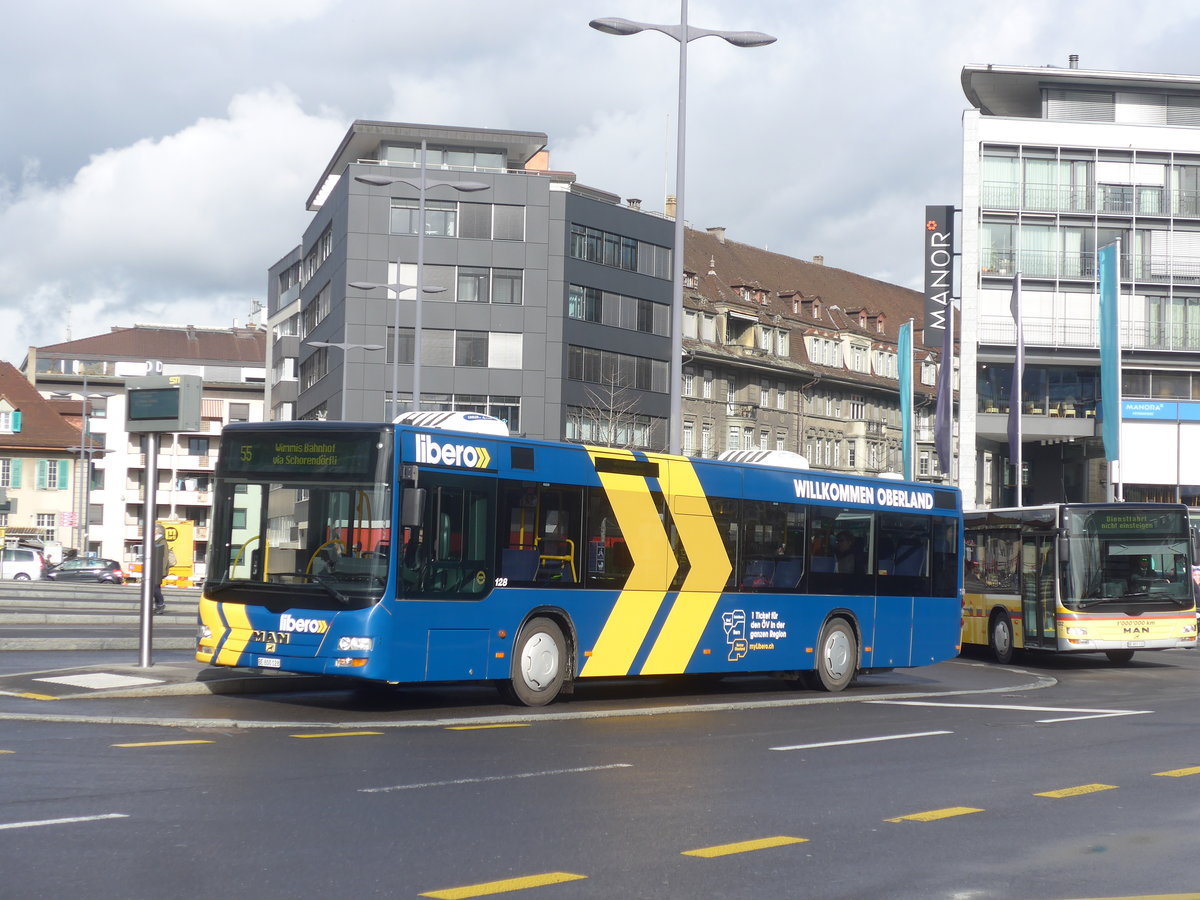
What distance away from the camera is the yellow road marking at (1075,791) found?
11.0 metres

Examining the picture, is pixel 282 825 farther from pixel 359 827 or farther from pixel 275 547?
pixel 275 547

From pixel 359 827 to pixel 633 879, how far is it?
184cm

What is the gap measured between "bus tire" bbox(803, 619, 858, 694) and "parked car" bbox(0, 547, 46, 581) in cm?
5490

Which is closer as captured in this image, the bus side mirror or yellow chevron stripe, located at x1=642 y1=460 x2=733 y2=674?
the bus side mirror

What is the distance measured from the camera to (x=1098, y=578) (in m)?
Result: 27.8

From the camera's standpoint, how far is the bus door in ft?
91.5

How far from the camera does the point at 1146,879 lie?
313 inches

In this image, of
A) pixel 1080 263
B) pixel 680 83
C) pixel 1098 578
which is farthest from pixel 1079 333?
pixel 680 83

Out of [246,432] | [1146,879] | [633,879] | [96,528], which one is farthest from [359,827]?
[96,528]

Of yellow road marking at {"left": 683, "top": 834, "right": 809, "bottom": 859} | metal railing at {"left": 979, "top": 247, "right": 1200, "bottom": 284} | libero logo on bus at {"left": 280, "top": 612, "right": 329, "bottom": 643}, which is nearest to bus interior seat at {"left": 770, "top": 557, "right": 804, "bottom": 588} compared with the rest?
libero logo on bus at {"left": 280, "top": 612, "right": 329, "bottom": 643}

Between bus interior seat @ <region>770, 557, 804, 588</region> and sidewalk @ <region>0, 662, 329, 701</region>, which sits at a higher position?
bus interior seat @ <region>770, 557, 804, 588</region>

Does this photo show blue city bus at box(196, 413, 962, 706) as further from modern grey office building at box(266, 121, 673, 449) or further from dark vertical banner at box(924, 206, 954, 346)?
modern grey office building at box(266, 121, 673, 449)

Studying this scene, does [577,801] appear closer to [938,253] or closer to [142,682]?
[142,682]

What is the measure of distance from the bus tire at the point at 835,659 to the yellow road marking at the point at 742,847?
39.5 ft
